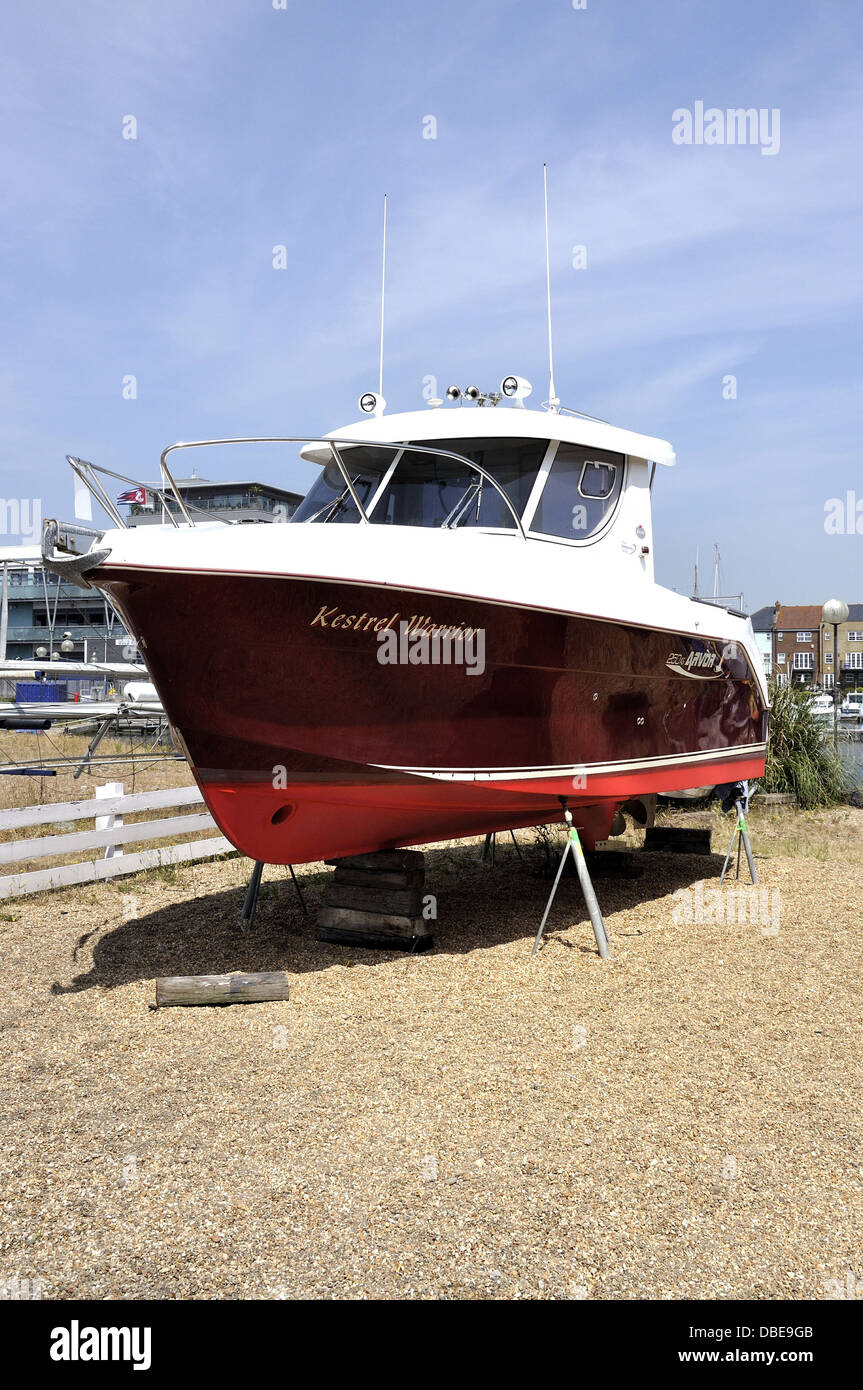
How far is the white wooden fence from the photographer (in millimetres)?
8719

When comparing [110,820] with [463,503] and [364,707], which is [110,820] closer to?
[364,707]

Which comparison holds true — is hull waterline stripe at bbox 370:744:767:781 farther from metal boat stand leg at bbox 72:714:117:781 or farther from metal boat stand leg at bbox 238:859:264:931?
metal boat stand leg at bbox 72:714:117:781

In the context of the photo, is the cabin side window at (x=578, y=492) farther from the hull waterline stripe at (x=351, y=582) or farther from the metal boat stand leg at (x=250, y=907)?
the metal boat stand leg at (x=250, y=907)

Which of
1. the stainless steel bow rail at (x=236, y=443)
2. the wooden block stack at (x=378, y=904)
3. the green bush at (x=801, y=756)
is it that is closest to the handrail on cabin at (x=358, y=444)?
the stainless steel bow rail at (x=236, y=443)

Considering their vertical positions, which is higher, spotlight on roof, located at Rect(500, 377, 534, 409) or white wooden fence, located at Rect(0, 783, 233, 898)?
spotlight on roof, located at Rect(500, 377, 534, 409)

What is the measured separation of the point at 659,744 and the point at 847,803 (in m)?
9.56

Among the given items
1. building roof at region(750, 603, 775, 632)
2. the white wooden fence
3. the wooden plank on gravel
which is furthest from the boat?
building roof at region(750, 603, 775, 632)

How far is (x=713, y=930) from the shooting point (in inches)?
313

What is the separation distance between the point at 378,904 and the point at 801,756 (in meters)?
11.3

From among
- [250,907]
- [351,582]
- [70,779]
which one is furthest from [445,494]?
[70,779]
